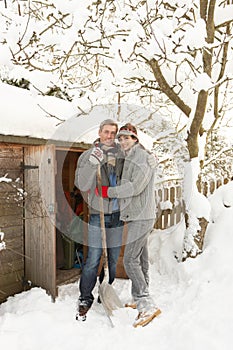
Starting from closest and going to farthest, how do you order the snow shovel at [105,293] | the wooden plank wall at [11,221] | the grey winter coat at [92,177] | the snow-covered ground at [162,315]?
the snow-covered ground at [162,315], the snow shovel at [105,293], the grey winter coat at [92,177], the wooden plank wall at [11,221]

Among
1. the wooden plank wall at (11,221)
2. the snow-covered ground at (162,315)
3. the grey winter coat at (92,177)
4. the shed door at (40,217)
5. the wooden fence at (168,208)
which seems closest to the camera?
the snow-covered ground at (162,315)

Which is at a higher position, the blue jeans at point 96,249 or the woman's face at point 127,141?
the woman's face at point 127,141

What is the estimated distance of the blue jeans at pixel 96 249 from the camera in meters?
3.60

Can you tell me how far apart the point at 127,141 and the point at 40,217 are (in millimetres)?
1462

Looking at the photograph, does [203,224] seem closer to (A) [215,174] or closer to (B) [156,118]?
(B) [156,118]

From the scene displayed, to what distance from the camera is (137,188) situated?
136 inches

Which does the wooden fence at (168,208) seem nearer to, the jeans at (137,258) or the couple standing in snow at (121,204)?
the couple standing in snow at (121,204)

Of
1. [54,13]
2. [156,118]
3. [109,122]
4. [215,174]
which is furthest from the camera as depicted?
[215,174]

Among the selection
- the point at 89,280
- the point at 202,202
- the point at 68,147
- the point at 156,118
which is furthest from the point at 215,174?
the point at 89,280

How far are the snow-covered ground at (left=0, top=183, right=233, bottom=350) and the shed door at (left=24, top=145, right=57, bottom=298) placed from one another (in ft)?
0.79

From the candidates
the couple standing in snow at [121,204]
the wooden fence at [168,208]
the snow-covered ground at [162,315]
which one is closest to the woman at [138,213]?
the couple standing in snow at [121,204]

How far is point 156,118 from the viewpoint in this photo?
275 inches

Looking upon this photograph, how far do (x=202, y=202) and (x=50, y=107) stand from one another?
2300 millimetres

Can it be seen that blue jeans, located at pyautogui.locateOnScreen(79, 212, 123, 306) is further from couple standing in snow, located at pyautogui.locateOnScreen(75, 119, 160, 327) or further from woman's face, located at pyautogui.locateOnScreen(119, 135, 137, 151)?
woman's face, located at pyautogui.locateOnScreen(119, 135, 137, 151)
